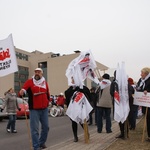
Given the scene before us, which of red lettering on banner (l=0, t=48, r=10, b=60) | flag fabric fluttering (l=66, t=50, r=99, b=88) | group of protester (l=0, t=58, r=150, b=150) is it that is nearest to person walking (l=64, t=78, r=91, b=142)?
group of protester (l=0, t=58, r=150, b=150)

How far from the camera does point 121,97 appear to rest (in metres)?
7.64

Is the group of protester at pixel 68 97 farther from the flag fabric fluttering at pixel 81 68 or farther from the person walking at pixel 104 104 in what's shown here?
the flag fabric fluttering at pixel 81 68

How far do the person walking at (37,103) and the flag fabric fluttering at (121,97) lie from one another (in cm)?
197

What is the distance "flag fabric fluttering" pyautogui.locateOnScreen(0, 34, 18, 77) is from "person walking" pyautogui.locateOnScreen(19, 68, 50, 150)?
699mm

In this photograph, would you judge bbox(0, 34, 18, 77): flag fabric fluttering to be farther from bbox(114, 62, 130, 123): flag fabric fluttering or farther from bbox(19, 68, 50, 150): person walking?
bbox(114, 62, 130, 123): flag fabric fluttering

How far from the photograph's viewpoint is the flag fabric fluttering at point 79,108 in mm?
7426

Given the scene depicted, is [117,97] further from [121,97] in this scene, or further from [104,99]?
[104,99]

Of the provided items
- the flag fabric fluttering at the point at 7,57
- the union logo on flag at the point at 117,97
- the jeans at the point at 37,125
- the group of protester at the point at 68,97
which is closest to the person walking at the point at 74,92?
the group of protester at the point at 68,97

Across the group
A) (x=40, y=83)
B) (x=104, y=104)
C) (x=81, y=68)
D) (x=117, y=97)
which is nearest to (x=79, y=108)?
(x=117, y=97)

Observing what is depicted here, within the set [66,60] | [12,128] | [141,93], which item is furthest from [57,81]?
[141,93]

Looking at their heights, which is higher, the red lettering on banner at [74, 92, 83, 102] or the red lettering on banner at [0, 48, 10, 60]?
the red lettering on banner at [0, 48, 10, 60]

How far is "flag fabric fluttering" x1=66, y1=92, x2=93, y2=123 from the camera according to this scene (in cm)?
743

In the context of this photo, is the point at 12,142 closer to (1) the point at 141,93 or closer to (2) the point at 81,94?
(2) the point at 81,94

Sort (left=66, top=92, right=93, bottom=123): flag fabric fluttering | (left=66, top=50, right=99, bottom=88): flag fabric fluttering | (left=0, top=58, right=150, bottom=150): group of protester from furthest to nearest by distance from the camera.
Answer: (left=66, top=50, right=99, bottom=88): flag fabric fluttering → (left=66, top=92, right=93, bottom=123): flag fabric fluttering → (left=0, top=58, right=150, bottom=150): group of protester
